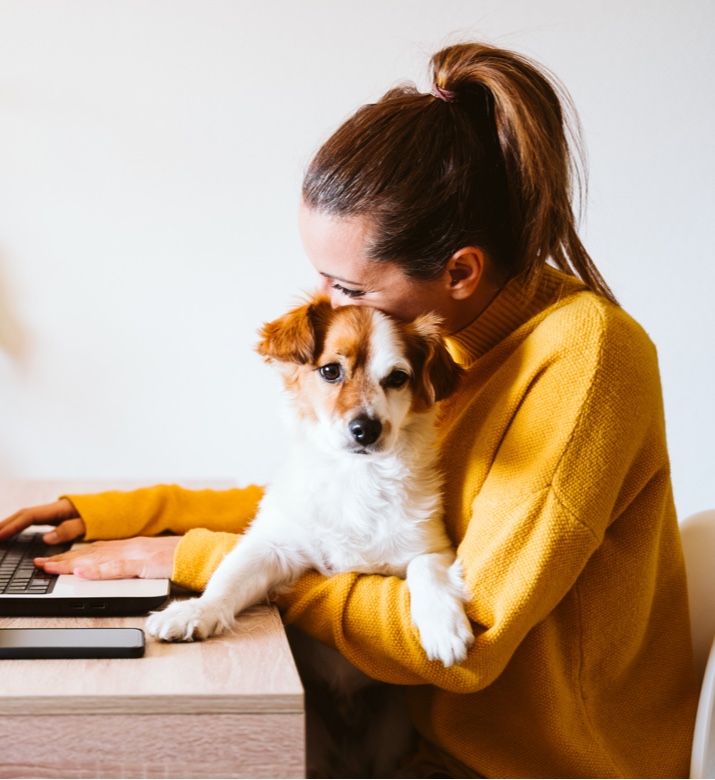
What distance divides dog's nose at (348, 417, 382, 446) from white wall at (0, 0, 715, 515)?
160 centimetres

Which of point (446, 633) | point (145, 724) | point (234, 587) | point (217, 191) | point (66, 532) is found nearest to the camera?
point (145, 724)

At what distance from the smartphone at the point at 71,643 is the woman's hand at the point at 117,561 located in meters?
0.25

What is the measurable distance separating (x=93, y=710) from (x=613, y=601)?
0.64 meters

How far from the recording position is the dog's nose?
1.15 m

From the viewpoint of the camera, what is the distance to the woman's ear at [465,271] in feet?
3.78

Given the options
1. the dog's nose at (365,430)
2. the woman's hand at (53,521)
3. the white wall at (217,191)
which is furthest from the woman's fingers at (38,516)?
the white wall at (217,191)

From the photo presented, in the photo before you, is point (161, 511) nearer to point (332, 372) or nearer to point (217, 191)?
point (332, 372)

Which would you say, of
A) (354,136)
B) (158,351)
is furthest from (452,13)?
(354,136)

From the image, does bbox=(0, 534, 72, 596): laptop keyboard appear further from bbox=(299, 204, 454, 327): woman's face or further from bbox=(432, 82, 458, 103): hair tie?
bbox=(432, 82, 458, 103): hair tie

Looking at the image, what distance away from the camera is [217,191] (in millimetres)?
2662

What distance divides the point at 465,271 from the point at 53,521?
0.78 metres

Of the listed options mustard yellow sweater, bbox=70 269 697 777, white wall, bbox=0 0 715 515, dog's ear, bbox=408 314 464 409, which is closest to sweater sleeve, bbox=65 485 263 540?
mustard yellow sweater, bbox=70 269 697 777

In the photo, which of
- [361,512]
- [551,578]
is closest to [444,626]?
[551,578]

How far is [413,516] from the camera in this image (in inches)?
46.6
